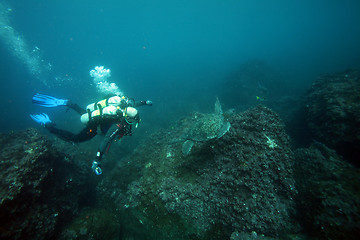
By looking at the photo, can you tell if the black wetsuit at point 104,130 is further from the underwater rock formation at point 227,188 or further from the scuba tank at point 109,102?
the underwater rock formation at point 227,188

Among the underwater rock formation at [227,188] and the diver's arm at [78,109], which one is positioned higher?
the diver's arm at [78,109]

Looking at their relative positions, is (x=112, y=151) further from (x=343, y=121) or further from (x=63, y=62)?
(x=63, y=62)

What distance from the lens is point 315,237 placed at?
9.24 feet

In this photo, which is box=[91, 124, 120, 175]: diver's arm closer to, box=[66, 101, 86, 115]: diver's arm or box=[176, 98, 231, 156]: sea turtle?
box=[176, 98, 231, 156]: sea turtle

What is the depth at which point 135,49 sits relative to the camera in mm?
146875

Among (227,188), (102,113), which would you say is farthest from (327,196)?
(102,113)

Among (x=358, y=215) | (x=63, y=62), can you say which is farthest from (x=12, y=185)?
(x=63, y=62)

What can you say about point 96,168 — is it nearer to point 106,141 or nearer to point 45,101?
point 106,141

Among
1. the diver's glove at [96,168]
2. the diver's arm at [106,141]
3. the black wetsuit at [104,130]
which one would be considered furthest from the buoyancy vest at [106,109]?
the diver's glove at [96,168]

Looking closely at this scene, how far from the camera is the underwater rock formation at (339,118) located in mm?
4214

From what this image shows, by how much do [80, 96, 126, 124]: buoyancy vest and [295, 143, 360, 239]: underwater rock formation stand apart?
17.7ft

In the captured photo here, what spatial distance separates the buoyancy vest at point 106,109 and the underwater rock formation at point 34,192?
1618 millimetres

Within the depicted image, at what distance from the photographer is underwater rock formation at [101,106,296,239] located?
3.32 meters

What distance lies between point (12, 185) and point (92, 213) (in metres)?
2.13
